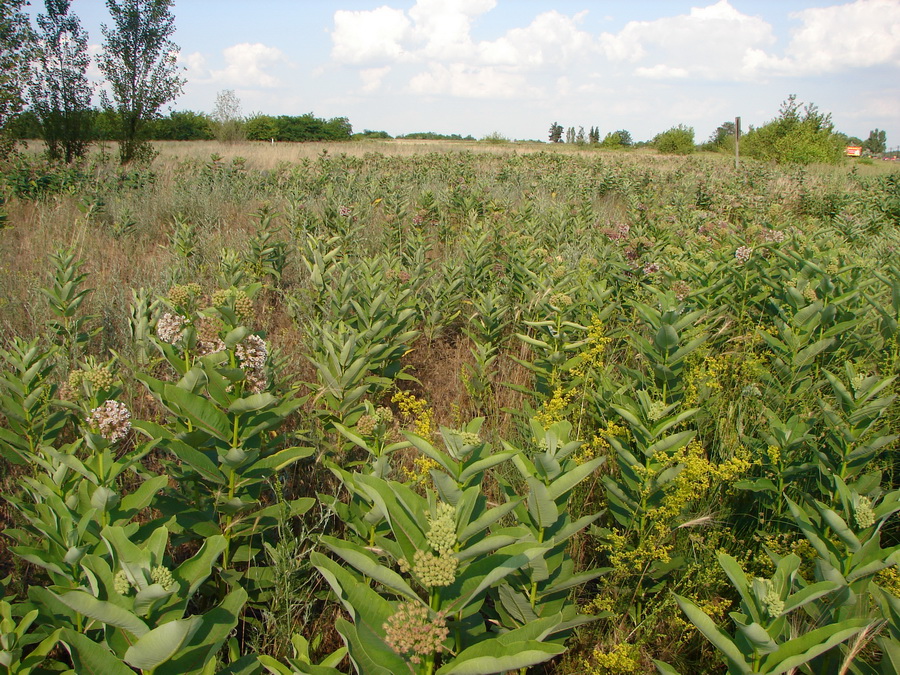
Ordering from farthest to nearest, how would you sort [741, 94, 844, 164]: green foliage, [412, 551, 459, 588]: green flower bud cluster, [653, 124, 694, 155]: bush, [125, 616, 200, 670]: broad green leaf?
Result: [653, 124, 694, 155]: bush, [741, 94, 844, 164]: green foliage, [412, 551, 459, 588]: green flower bud cluster, [125, 616, 200, 670]: broad green leaf

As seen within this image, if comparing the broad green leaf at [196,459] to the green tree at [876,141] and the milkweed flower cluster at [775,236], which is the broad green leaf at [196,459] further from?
the green tree at [876,141]

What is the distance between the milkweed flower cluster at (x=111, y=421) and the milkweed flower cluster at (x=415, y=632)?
3.91 feet

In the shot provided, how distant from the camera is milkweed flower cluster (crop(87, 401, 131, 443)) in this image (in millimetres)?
1820

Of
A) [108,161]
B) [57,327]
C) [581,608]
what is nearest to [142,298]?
[57,327]

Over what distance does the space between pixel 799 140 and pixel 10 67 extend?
23.2 metres

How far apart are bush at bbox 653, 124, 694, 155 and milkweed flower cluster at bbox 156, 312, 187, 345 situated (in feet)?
116

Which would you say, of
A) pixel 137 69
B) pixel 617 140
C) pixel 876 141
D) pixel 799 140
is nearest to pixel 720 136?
pixel 617 140

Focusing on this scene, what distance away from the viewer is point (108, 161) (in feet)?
39.6

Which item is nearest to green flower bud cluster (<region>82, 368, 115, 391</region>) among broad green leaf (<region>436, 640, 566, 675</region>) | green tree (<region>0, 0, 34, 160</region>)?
broad green leaf (<region>436, 640, 566, 675</region>)

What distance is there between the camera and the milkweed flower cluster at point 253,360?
1.90 meters

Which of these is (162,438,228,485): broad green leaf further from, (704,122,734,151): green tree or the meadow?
(704,122,734,151): green tree

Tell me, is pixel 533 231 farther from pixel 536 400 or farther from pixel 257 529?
pixel 257 529

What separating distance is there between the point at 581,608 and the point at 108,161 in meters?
13.9

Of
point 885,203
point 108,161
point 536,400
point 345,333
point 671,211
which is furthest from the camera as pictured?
point 108,161
